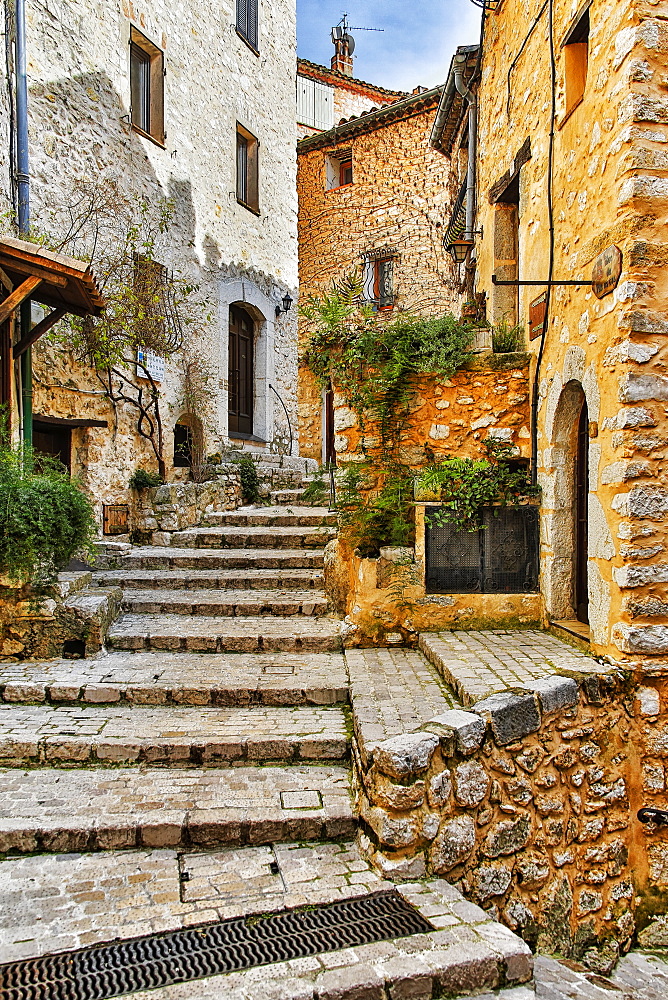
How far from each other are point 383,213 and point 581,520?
12030 millimetres

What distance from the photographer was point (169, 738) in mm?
3816

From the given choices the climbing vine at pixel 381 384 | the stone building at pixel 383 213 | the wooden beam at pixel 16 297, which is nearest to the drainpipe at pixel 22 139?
the wooden beam at pixel 16 297

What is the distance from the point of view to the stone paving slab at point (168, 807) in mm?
3053

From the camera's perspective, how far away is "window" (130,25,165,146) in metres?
9.43

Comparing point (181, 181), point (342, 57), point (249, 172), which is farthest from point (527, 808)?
point (342, 57)

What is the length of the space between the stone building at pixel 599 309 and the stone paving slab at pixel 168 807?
2.07 meters

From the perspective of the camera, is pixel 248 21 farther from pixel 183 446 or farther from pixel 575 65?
pixel 575 65

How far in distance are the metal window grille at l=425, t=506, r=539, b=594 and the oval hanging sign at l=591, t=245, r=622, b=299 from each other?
6.00 feet

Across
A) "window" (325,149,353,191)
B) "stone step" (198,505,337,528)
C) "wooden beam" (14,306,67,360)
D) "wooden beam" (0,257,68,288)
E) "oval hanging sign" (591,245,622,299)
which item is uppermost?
"window" (325,149,353,191)

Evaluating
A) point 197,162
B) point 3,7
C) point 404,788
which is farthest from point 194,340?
point 404,788

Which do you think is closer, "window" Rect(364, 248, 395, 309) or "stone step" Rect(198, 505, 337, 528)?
"stone step" Rect(198, 505, 337, 528)

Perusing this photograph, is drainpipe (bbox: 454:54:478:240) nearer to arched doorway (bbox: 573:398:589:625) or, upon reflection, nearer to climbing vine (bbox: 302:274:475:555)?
climbing vine (bbox: 302:274:475:555)

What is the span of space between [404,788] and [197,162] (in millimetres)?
10677

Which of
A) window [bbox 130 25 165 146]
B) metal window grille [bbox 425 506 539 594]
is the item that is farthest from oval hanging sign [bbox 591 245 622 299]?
window [bbox 130 25 165 146]
